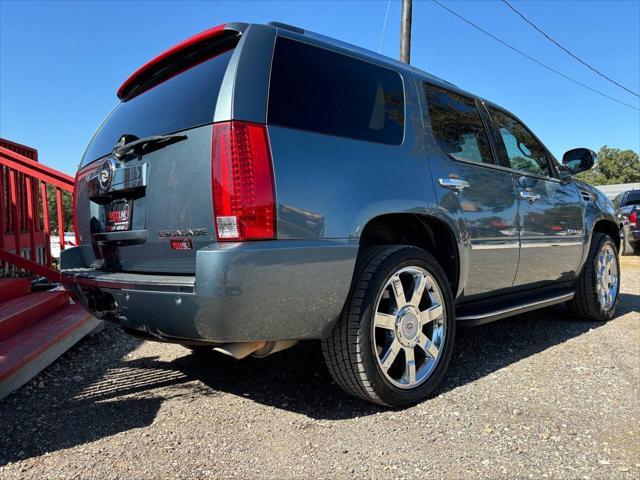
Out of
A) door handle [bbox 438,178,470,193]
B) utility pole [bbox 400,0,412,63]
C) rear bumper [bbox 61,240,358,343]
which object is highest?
utility pole [bbox 400,0,412,63]

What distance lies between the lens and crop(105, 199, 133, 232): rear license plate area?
2516 mm

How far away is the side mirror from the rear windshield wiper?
3.67 meters

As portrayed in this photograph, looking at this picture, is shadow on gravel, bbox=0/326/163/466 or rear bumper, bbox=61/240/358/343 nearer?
rear bumper, bbox=61/240/358/343

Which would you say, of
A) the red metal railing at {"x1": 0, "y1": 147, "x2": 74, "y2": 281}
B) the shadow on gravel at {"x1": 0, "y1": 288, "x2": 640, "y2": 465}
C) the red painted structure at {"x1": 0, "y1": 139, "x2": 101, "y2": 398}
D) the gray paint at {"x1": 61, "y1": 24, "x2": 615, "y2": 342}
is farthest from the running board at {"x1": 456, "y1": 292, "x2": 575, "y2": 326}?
the red metal railing at {"x1": 0, "y1": 147, "x2": 74, "y2": 281}

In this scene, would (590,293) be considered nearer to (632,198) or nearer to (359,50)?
(359,50)

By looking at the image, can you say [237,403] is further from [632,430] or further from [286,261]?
[632,430]

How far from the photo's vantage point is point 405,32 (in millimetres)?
9328

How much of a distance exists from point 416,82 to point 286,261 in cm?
167

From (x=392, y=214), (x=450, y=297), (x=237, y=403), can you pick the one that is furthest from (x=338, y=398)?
(x=392, y=214)

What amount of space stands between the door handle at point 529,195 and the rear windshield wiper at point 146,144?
8.44 feet

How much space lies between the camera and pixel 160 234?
2320mm

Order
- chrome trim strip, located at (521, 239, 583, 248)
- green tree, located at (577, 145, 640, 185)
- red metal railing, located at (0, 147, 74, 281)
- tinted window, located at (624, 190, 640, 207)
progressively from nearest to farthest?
chrome trim strip, located at (521, 239, 583, 248)
red metal railing, located at (0, 147, 74, 281)
tinted window, located at (624, 190, 640, 207)
green tree, located at (577, 145, 640, 185)

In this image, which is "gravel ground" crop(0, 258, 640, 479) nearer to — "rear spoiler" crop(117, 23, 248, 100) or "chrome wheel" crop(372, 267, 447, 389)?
"chrome wheel" crop(372, 267, 447, 389)

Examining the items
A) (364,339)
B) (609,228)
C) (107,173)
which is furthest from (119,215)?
(609,228)
